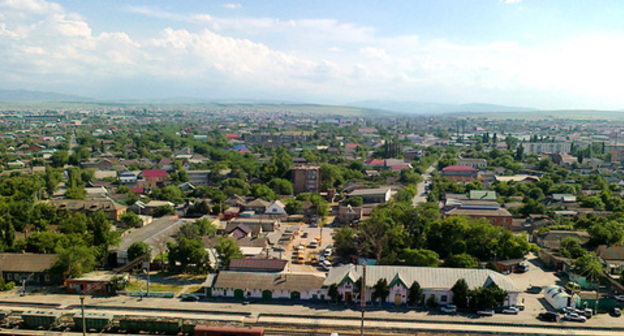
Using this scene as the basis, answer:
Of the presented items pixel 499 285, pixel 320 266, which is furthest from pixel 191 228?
pixel 499 285

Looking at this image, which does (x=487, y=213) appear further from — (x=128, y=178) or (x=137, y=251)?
(x=128, y=178)

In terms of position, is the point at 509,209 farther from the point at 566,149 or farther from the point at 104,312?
the point at 566,149

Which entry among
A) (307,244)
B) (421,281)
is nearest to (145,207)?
(307,244)

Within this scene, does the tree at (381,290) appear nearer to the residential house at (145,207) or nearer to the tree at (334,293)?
the tree at (334,293)

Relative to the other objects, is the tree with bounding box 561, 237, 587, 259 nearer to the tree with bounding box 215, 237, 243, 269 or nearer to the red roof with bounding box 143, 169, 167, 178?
the tree with bounding box 215, 237, 243, 269

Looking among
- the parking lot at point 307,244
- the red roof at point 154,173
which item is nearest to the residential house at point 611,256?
the parking lot at point 307,244

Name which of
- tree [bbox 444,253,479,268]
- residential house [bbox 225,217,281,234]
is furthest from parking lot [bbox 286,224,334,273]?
tree [bbox 444,253,479,268]
